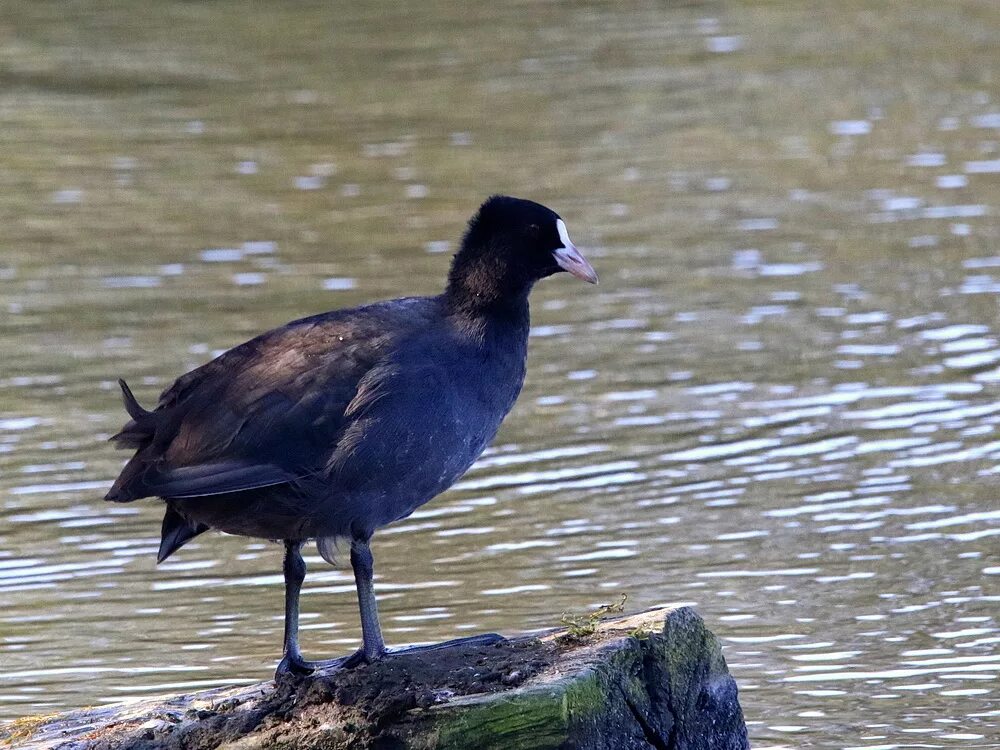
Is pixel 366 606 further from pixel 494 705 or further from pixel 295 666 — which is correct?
pixel 494 705

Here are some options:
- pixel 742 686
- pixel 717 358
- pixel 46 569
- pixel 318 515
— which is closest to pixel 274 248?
pixel 717 358

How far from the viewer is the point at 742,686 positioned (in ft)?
22.4

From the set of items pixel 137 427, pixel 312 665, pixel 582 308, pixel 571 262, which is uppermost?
pixel 571 262

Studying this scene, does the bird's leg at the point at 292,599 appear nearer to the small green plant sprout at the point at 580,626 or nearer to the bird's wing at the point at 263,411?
the bird's wing at the point at 263,411

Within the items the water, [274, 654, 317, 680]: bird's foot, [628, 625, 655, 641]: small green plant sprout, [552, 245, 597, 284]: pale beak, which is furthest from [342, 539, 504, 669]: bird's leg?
the water

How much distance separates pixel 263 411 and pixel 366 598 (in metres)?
0.61

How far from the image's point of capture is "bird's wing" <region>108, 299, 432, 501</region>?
549cm

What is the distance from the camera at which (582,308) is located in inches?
455

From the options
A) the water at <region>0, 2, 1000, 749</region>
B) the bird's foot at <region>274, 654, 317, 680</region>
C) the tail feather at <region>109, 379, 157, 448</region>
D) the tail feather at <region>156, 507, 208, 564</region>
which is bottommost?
the water at <region>0, 2, 1000, 749</region>

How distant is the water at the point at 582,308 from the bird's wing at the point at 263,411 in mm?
1532

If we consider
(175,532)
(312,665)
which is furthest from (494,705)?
(175,532)

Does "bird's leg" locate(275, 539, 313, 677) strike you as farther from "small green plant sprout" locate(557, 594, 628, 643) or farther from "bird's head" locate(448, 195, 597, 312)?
"bird's head" locate(448, 195, 597, 312)

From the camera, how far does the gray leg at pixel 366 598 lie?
5.56 m

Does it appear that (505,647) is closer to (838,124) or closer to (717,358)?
(717,358)
